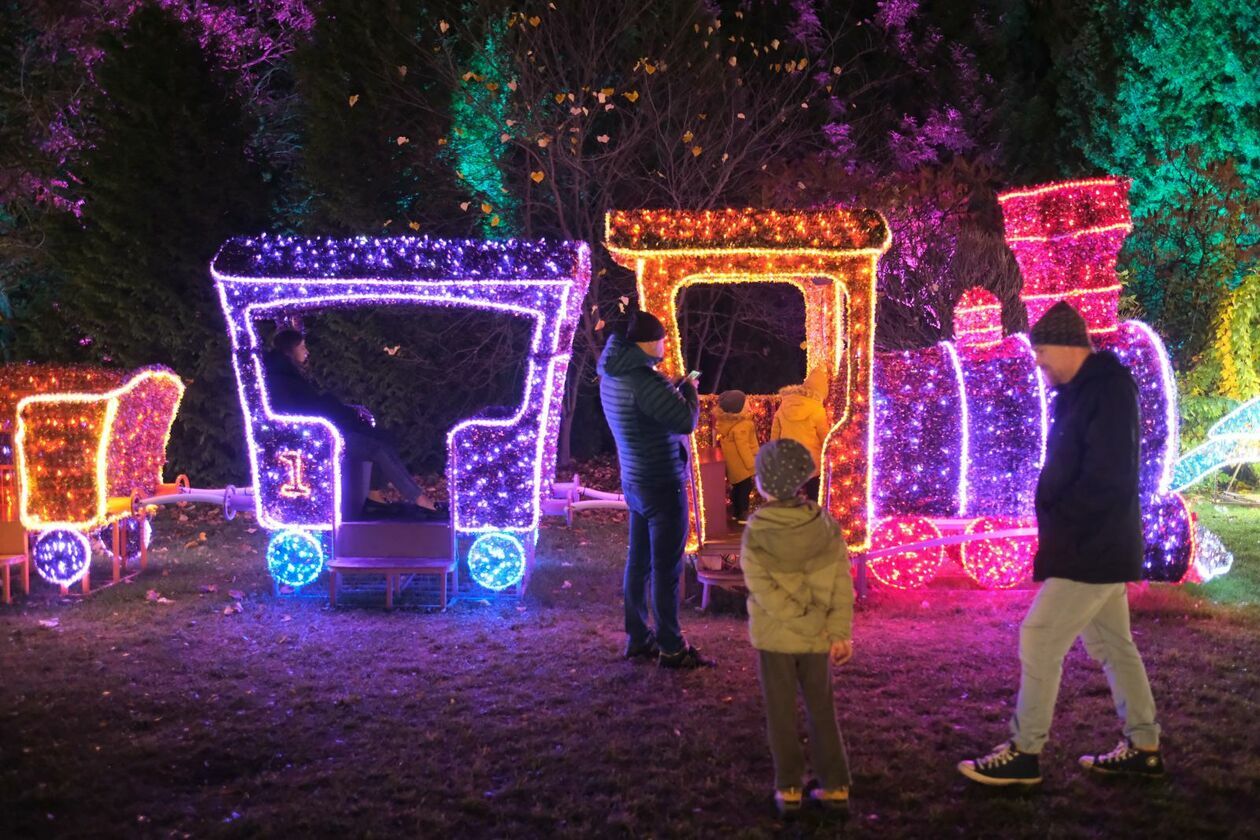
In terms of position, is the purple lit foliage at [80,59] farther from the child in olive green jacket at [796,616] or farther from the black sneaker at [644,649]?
the child in olive green jacket at [796,616]

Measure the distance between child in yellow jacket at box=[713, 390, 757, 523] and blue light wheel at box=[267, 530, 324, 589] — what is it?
123 inches

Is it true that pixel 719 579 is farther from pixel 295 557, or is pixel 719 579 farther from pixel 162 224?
pixel 162 224

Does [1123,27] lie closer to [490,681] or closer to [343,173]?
[343,173]

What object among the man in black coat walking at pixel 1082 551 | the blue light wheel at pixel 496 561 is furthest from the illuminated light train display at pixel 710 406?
the man in black coat walking at pixel 1082 551

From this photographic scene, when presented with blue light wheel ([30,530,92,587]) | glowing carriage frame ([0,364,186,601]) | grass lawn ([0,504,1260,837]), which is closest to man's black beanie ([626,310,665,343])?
grass lawn ([0,504,1260,837])

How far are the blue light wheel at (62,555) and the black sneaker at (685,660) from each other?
4652 millimetres

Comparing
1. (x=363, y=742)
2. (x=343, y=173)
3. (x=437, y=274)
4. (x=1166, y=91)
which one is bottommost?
(x=363, y=742)

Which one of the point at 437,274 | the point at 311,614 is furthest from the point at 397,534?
the point at 437,274

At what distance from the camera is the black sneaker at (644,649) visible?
261 inches

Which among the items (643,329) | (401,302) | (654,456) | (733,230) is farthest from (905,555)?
(401,302)

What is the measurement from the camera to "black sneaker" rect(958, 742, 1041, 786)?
4574 mm

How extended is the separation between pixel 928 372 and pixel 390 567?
4.15 m

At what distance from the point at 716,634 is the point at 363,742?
2.69 metres

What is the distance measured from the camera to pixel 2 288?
1504 centimetres
